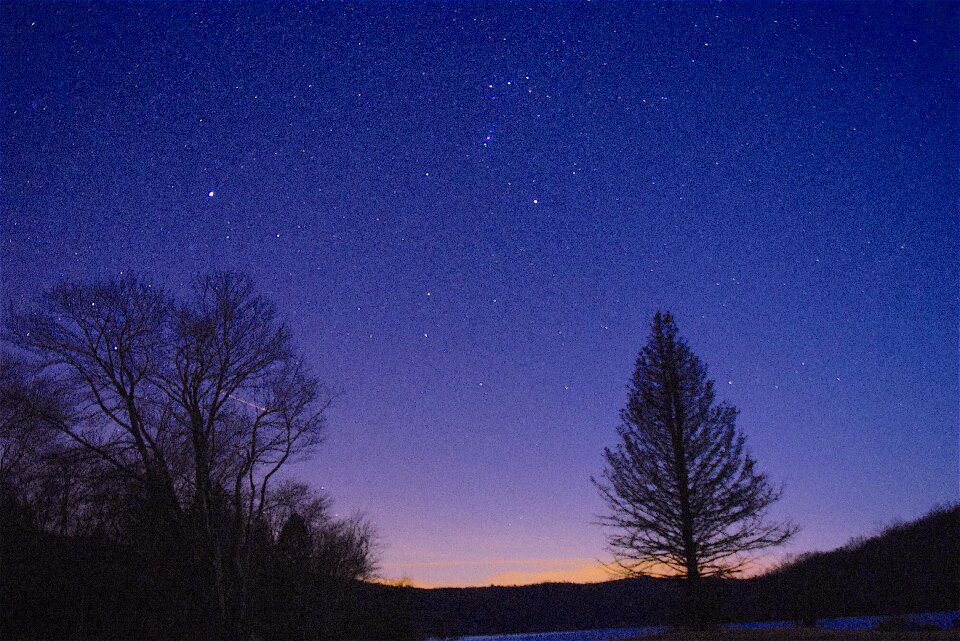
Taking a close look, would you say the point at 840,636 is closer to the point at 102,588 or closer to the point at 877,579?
the point at 102,588

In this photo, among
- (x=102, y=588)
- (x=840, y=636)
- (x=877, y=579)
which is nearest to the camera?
(x=840, y=636)

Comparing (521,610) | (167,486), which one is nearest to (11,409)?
(167,486)

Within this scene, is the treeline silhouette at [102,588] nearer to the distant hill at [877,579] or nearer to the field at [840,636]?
the field at [840,636]

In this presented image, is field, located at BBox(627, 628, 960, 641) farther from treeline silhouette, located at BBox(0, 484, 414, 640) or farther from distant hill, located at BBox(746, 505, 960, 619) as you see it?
distant hill, located at BBox(746, 505, 960, 619)

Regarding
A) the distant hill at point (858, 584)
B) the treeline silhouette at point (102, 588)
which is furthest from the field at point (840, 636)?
the distant hill at point (858, 584)

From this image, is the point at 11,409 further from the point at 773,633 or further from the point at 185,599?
the point at 773,633

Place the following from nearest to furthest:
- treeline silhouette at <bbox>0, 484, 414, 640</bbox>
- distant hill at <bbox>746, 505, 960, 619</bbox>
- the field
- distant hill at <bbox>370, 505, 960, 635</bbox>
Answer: the field → treeline silhouette at <bbox>0, 484, 414, 640</bbox> → distant hill at <bbox>370, 505, 960, 635</bbox> → distant hill at <bbox>746, 505, 960, 619</bbox>

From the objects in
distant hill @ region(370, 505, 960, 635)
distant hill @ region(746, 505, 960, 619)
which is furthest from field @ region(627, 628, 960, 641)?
distant hill @ region(746, 505, 960, 619)

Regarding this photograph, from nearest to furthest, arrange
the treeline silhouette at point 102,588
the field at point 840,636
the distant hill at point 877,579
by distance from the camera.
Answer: the field at point 840,636 < the treeline silhouette at point 102,588 < the distant hill at point 877,579

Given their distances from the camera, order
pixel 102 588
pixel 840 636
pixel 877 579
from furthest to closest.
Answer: pixel 877 579
pixel 102 588
pixel 840 636

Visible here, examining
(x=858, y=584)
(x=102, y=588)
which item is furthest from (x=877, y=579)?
(x=102, y=588)

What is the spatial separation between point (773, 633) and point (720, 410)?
8.74 meters

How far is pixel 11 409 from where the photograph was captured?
46.1 ft

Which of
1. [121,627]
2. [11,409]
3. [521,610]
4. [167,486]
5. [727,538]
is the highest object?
[11,409]
